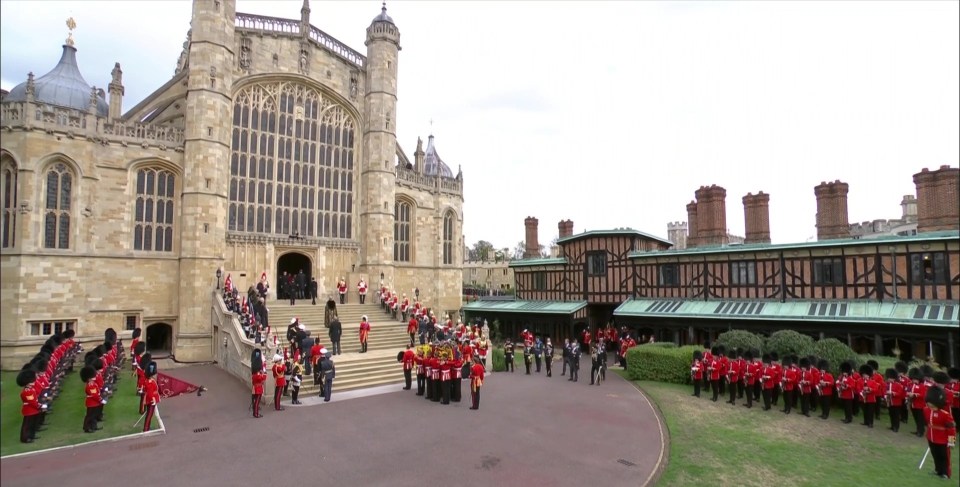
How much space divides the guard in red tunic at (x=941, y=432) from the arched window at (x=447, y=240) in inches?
1106

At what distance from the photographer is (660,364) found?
19.5 meters

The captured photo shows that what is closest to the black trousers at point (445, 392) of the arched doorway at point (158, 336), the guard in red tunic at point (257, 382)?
the guard in red tunic at point (257, 382)

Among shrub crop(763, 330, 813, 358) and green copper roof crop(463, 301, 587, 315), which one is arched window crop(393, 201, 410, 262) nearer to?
green copper roof crop(463, 301, 587, 315)

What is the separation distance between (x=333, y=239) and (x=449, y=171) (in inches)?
557

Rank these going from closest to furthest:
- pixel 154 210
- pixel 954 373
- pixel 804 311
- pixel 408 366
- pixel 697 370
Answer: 1. pixel 954 373
2. pixel 697 370
3. pixel 408 366
4. pixel 804 311
5. pixel 154 210

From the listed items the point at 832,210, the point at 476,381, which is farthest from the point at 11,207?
the point at 832,210

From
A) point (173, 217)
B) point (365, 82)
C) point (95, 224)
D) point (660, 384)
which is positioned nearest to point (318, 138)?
point (365, 82)

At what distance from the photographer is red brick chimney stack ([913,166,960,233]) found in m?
19.9

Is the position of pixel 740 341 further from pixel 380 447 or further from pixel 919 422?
pixel 380 447

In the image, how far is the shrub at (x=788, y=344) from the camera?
17484mm

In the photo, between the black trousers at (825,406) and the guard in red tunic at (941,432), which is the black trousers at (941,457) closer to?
the guard in red tunic at (941,432)

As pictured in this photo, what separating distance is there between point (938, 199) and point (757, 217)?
713cm


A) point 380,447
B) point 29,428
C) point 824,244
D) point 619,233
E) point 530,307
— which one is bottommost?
point 380,447

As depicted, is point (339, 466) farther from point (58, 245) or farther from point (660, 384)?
point (58, 245)
